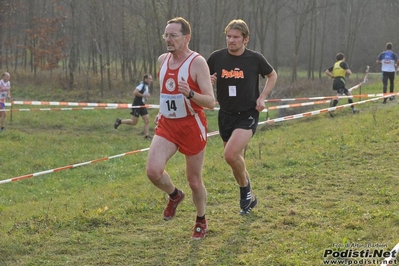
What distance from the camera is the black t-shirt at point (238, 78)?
577 centimetres

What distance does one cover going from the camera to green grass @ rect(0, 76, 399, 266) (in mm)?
4855

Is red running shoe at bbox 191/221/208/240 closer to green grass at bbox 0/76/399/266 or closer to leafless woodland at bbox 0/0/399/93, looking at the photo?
green grass at bbox 0/76/399/266

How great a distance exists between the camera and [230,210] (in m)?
6.28

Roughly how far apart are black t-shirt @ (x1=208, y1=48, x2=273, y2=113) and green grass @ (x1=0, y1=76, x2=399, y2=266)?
1281 mm

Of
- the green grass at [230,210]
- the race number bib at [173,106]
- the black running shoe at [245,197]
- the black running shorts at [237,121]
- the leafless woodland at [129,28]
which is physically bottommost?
the green grass at [230,210]

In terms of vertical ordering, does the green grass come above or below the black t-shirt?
below

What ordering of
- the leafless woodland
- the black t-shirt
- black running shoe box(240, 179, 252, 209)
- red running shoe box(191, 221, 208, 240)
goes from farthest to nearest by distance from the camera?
the leafless woodland < black running shoe box(240, 179, 252, 209) < the black t-shirt < red running shoe box(191, 221, 208, 240)

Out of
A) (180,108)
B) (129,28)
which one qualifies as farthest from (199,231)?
(129,28)

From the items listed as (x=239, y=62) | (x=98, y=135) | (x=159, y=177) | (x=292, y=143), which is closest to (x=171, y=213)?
(x=159, y=177)

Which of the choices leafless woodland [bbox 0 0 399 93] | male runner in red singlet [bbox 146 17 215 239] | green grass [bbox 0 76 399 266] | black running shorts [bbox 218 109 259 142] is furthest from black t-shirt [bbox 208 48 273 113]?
leafless woodland [bbox 0 0 399 93]

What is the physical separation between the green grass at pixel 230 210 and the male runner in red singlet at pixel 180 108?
0.76 meters

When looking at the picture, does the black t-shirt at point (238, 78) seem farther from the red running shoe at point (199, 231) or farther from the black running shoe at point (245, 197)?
the red running shoe at point (199, 231)

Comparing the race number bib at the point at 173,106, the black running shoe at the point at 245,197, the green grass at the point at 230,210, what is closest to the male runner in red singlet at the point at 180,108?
the race number bib at the point at 173,106

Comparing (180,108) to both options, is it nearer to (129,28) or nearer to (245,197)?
(245,197)
